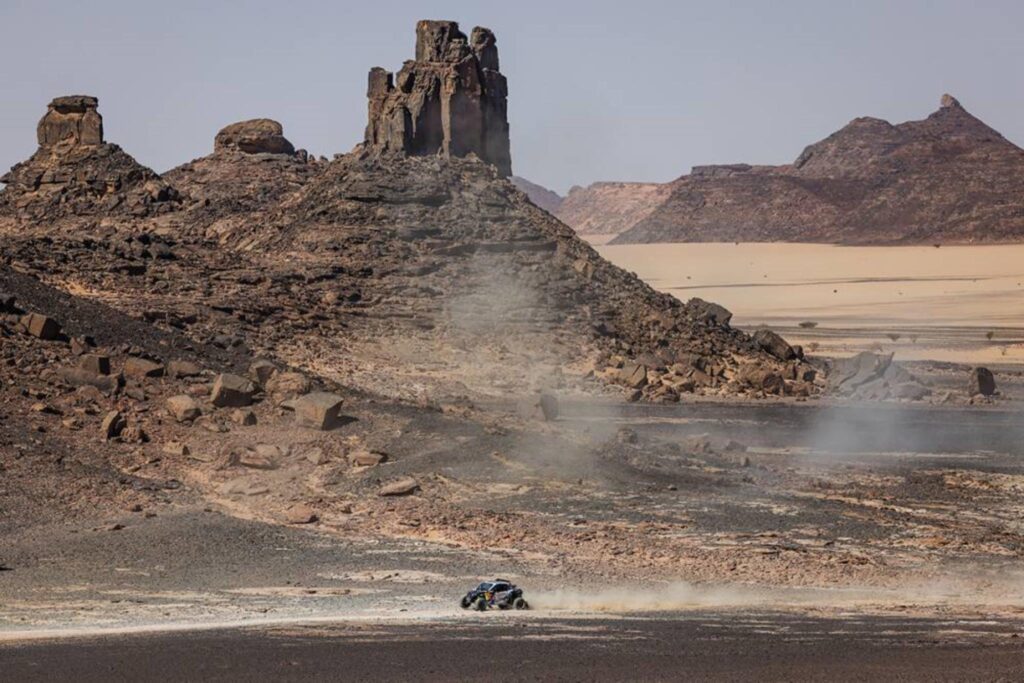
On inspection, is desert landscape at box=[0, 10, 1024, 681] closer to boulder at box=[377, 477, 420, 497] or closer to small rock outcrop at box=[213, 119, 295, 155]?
boulder at box=[377, 477, 420, 497]

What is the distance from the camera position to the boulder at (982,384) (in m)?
45.6

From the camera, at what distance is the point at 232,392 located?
3059 cm

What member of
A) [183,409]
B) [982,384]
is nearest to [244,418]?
[183,409]

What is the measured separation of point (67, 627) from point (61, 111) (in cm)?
5518

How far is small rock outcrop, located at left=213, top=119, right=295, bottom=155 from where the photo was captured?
76250mm

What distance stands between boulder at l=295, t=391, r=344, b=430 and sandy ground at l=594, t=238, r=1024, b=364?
3461 centimetres

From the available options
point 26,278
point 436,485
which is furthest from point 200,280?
point 436,485

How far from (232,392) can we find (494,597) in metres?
12.8

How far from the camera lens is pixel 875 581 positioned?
839 inches

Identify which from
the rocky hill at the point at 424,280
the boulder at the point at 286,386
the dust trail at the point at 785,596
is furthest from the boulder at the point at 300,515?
the rocky hill at the point at 424,280

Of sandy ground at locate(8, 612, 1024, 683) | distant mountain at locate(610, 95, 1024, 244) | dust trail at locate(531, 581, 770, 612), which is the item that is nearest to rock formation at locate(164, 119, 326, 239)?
dust trail at locate(531, 581, 770, 612)

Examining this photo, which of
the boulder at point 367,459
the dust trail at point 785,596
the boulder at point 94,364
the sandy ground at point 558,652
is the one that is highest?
the boulder at point 94,364

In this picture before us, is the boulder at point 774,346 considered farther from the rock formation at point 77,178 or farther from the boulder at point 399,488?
the boulder at point 399,488

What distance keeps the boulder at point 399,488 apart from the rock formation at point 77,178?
39.7 m
